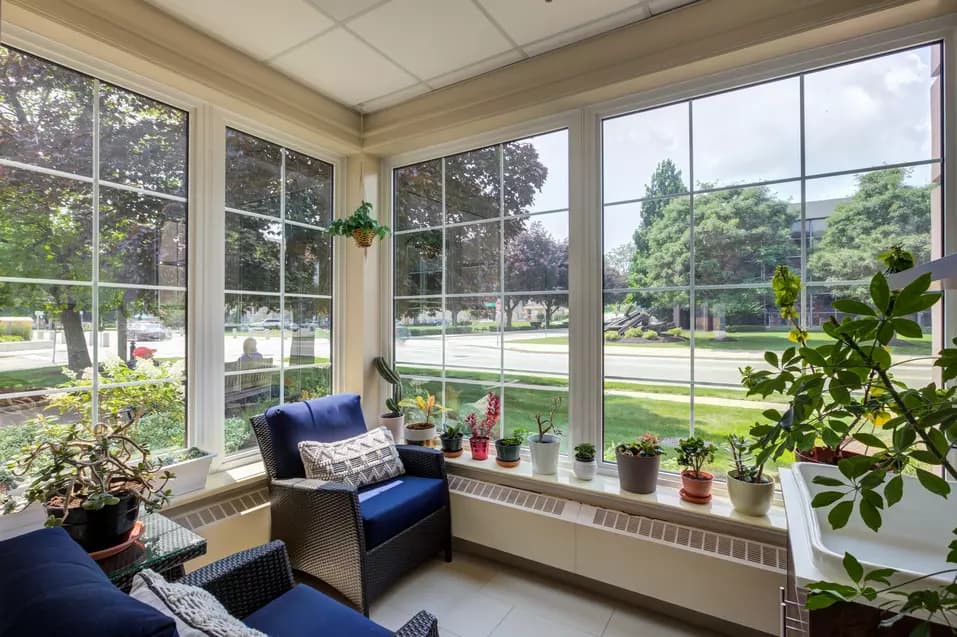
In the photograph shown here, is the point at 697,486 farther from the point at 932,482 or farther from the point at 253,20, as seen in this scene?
the point at 253,20

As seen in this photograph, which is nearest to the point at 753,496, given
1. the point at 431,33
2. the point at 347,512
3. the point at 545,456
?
the point at 545,456

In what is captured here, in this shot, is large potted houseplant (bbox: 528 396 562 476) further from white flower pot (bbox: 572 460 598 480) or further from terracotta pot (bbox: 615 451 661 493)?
terracotta pot (bbox: 615 451 661 493)

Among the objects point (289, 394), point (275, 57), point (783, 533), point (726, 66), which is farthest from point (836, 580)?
point (275, 57)

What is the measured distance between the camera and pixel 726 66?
200cm

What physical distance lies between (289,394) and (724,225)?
103 inches

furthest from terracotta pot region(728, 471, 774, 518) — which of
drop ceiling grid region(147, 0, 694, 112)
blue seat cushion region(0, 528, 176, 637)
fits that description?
drop ceiling grid region(147, 0, 694, 112)

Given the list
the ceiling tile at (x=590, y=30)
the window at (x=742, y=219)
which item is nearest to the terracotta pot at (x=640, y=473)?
the window at (x=742, y=219)

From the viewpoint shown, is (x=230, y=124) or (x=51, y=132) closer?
(x=51, y=132)

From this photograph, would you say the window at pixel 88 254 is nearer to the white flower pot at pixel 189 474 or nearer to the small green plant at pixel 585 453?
the white flower pot at pixel 189 474

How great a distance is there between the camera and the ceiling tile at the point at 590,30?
1.98 meters

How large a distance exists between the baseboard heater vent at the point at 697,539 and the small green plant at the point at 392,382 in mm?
1377

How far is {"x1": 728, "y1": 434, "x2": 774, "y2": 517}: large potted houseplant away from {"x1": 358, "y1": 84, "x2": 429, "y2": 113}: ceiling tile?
256 centimetres

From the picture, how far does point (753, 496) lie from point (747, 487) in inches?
1.7

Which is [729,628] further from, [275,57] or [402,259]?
[275,57]
